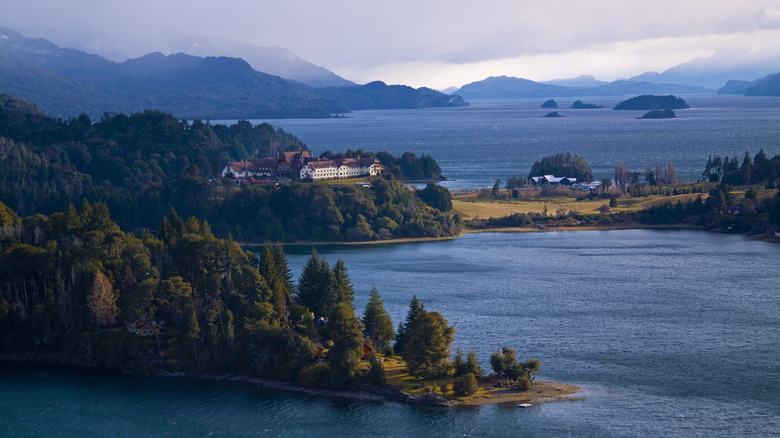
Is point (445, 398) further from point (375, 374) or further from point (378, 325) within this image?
point (378, 325)

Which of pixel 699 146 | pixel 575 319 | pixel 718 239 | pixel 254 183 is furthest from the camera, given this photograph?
pixel 699 146

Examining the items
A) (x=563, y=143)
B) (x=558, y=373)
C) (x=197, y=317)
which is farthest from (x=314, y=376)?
(x=563, y=143)

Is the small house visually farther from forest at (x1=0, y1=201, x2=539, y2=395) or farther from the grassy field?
the grassy field

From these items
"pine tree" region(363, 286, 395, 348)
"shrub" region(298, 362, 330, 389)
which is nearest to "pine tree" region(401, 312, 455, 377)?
"pine tree" region(363, 286, 395, 348)

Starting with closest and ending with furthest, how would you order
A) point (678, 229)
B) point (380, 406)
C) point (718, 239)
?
point (380, 406)
point (718, 239)
point (678, 229)

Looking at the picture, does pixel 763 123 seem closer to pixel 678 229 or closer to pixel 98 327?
pixel 678 229

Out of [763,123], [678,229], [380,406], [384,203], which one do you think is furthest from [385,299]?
[763,123]

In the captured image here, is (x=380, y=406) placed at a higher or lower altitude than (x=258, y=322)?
lower
